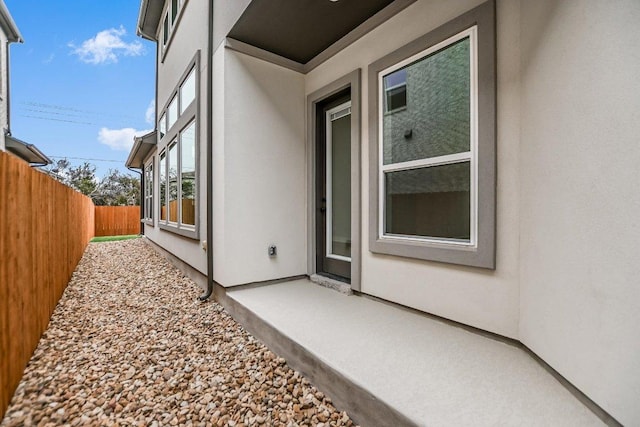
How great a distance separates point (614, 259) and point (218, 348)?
2.81m

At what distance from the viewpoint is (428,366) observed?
181 cm

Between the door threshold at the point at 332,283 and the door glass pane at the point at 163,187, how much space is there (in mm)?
4803

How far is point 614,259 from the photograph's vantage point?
1.30 meters

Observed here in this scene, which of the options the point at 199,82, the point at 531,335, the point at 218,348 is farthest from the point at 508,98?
the point at 199,82

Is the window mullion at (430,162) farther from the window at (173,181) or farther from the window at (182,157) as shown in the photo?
the window at (173,181)

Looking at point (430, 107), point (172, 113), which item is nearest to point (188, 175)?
point (172, 113)

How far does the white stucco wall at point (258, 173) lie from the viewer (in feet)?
11.4

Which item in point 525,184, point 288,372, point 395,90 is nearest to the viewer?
point 525,184

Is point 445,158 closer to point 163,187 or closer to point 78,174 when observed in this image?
point 163,187

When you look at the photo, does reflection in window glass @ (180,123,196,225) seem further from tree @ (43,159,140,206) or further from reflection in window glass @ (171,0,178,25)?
tree @ (43,159,140,206)

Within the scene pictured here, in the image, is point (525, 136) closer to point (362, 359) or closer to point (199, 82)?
point (362, 359)

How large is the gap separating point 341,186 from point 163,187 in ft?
18.1

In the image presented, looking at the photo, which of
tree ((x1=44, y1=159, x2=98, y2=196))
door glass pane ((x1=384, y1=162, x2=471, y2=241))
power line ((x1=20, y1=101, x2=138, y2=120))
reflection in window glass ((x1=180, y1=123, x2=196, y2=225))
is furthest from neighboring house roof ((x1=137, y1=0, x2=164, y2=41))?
power line ((x1=20, y1=101, x2=138, y2=120))

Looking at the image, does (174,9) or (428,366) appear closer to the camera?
(428,366)
